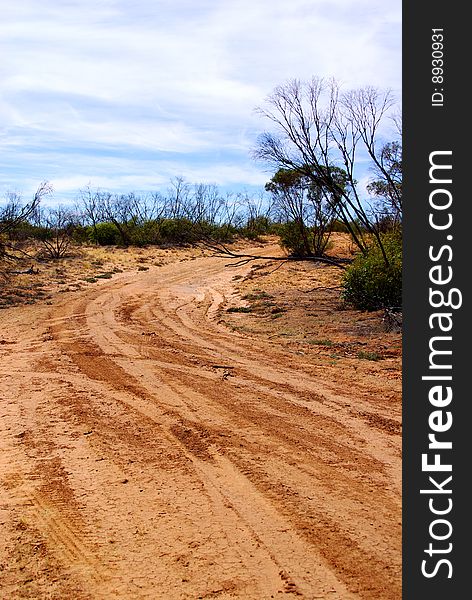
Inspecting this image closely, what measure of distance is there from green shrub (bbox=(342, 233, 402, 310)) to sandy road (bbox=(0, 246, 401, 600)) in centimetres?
396

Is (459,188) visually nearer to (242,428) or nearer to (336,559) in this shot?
(336,559)

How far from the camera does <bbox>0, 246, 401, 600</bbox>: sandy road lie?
11.3 feet

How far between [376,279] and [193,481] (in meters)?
8.38

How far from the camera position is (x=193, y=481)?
4605 mm

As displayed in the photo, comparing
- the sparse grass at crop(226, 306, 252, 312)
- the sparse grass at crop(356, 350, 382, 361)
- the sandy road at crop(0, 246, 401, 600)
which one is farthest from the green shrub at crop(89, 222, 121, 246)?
the sparse grass at crop(356, 350, 382, 361)

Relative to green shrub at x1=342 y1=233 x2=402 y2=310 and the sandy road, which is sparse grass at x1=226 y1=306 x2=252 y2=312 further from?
the sandy road

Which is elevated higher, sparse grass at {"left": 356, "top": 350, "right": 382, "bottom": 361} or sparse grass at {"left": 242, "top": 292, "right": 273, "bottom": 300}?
sparse grass at {"left": 242, "top": 292, "right": 273, "bottom": 300}

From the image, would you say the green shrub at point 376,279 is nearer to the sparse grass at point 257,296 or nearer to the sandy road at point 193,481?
the sparse grass at point 257,296

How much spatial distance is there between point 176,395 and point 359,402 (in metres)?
1.97

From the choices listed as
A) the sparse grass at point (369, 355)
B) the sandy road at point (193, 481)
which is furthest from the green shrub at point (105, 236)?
the sparse grass at point (369, 355)

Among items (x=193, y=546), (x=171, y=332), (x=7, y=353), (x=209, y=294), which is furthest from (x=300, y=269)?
(x=193, y=546)

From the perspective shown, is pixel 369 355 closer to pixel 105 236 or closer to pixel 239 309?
pixel 239 309

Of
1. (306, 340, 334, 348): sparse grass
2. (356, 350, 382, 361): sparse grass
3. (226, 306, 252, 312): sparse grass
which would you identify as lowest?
(356, 350, 382, 361): sparse grass

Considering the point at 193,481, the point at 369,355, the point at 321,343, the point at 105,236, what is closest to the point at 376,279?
the point at 321,343
